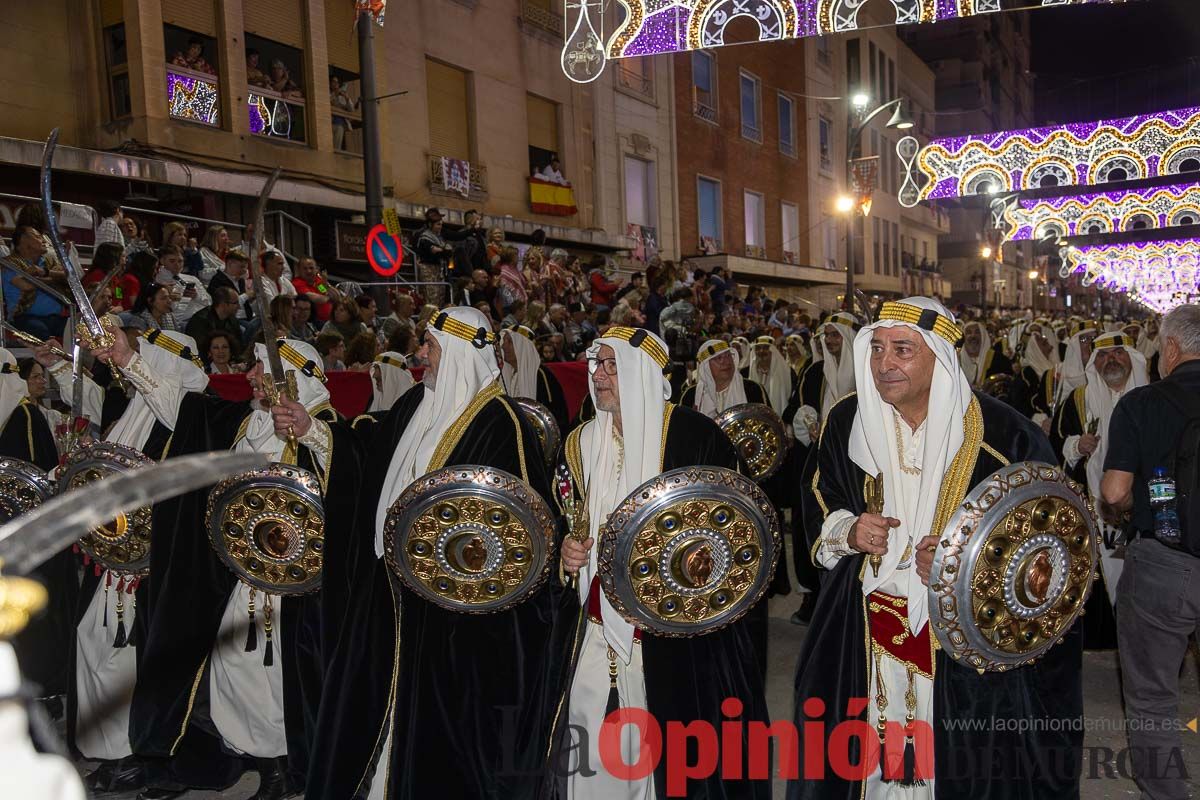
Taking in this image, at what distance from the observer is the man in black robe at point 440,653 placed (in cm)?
341

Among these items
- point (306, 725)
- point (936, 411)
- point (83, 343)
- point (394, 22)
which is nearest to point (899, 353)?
point (936, 411)

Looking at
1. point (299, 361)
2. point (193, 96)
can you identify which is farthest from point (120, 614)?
point (193, 96)

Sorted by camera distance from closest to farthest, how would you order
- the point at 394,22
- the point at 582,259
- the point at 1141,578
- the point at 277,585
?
the point at 1141,578
the point at 277,585
the point at 394,22
the point at 582,259

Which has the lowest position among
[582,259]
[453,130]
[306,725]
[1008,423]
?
[306,725]

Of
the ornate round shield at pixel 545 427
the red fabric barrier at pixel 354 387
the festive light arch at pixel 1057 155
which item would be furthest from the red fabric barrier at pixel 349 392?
the festive light arch at pixel 1057 155

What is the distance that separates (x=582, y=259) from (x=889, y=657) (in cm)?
1698

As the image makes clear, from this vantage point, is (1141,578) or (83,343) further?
(83,343)

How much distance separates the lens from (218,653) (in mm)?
4062

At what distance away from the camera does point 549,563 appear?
3.16 m

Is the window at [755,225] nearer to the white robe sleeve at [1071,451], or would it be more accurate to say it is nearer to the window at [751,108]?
the window at [751,108]

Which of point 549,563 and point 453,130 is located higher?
point 453,130

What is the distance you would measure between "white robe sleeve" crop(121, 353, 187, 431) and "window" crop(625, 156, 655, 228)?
686 inches

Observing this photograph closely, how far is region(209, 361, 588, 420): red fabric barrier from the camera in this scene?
18.4 feet

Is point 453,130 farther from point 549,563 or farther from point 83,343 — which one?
point 549,563
